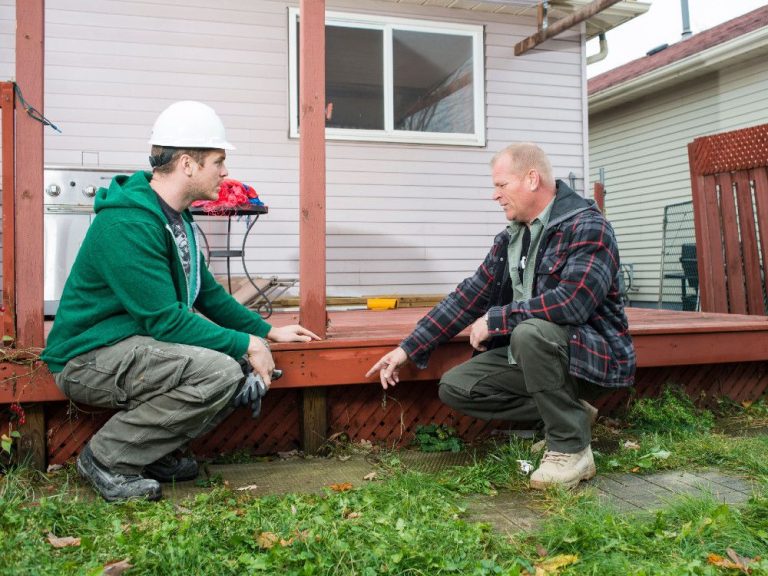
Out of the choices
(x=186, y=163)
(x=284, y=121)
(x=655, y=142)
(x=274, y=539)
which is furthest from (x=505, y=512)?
(x=655, y=142)

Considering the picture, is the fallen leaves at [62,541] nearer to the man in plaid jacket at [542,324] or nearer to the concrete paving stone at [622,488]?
the man in plaid jacket at [542,324]

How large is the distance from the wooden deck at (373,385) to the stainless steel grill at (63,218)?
2.65m

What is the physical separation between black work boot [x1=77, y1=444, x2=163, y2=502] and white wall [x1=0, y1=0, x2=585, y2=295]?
12.7 feet

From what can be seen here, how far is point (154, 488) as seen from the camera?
281 cm

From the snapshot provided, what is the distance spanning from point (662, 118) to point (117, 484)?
11175mm

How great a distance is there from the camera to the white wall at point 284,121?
6203mm

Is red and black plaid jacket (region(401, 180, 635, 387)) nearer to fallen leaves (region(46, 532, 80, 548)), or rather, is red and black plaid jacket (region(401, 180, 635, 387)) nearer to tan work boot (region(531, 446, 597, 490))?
tan work boot (region(531, 446, 597, 490))

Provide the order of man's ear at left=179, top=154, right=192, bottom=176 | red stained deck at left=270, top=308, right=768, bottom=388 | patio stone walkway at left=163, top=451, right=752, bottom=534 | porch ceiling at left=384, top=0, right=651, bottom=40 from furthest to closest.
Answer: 1. porch ceiling at left=384, top=0, right=651, bottom=40
2. red stained deck at left=270, top=308, right=768, bottom=388
3. man's ear at left=179, top=154, right=192, bottom=176
4. patio stone walkway at left=163, top=451, right=752, bottom=534

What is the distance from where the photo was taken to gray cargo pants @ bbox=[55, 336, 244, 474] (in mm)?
2779

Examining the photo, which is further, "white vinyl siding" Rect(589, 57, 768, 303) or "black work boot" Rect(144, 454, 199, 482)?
"white vinyl siding" Rect(589, 57, 768, 303)

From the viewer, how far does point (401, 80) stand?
7.20 m

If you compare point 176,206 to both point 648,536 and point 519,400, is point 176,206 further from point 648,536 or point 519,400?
point 648,536

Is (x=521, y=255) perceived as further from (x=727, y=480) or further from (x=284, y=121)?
(x=284, y=121)

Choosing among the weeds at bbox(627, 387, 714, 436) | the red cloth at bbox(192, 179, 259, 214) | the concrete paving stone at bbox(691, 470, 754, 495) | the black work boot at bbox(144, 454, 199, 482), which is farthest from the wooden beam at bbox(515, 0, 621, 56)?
the black work boot at bbox(144, 454, 199, 482)
